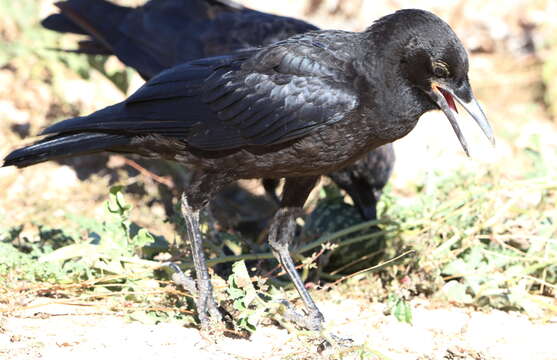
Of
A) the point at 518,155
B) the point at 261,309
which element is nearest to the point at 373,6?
the point at 518,155

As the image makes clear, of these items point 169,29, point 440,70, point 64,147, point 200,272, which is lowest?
point 200,272

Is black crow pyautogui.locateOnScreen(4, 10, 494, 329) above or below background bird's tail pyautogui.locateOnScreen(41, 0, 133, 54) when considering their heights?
below

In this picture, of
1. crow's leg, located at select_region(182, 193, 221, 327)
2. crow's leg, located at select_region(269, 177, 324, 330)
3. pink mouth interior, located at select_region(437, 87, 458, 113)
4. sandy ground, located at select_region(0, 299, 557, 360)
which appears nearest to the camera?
sandy ground, located at select_region(0, 299, 557, 360)

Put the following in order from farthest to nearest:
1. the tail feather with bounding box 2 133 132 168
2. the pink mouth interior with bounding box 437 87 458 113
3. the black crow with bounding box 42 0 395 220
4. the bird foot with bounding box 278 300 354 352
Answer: the black crow with bounding box 42 0 395 220, the tail feather with bounding box 2 133 132 168, the pink mouth interior with bounding box 437 87 458 113, the bird foot with bounding box 278 300 354 352

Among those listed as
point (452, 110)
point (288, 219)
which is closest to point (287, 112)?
point (288, 219)

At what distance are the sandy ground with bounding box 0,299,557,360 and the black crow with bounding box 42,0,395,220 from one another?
64.1 inches

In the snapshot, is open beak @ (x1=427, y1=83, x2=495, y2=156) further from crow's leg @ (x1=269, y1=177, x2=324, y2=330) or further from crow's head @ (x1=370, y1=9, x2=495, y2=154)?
crow's leg @ (x1=269, y1=177, x2=324, y2=330)

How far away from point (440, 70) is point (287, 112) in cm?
74

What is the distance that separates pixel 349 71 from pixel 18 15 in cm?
496

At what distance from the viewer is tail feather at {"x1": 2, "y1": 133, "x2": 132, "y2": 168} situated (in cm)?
402

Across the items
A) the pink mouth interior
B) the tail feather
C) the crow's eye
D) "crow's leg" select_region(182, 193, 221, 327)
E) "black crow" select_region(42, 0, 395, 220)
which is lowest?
"crow's leg" select_region(182, 193, 221, 327)

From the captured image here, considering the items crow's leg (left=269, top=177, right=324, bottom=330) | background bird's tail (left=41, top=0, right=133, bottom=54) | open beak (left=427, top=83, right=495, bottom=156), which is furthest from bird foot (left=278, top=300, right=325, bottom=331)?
background bird's tail (left=41, top=0, right=133, bottom=54)

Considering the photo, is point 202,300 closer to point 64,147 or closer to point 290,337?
point 290,337

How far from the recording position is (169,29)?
621 centimetres
